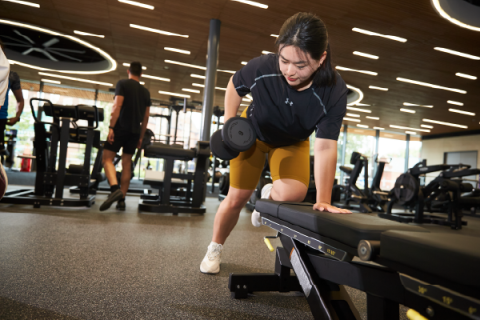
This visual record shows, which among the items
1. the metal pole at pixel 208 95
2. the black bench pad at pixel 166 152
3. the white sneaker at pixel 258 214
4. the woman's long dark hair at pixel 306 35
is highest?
the metal pole at pixel 208 95

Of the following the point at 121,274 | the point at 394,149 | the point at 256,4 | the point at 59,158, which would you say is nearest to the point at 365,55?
the point at 256,4

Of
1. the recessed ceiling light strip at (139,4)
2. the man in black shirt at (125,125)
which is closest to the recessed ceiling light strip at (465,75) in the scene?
the recessed ceiling light strip at (139,4)

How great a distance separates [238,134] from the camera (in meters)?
1.32

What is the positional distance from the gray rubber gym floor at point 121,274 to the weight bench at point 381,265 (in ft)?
1.25

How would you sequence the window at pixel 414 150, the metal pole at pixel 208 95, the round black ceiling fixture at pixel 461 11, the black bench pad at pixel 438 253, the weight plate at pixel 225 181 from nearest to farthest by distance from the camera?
the black bench pad at pixel 438 253
the round black ceiling fixture at pixel 461 11
the weight plate at pixel 225 181
the metal pole at pixel 208 95
the window at pixel 414 150

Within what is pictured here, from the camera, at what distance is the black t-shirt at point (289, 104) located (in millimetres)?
1446

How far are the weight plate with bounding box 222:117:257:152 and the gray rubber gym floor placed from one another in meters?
0.62

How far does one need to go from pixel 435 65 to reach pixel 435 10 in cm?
238

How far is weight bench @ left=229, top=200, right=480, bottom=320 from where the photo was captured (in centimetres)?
57

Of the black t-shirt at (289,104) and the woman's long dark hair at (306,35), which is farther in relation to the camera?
the black t-shirt at (289,104)

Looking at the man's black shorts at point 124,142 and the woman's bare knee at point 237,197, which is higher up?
the man's black shorts at point 124,142

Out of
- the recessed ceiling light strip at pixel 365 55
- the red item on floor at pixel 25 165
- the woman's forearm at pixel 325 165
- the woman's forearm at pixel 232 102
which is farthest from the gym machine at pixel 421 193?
the red item on floor at pixel 25 165

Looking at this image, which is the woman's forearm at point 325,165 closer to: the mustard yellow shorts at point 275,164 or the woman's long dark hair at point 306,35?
the mustard yellow shorts at point 275,164

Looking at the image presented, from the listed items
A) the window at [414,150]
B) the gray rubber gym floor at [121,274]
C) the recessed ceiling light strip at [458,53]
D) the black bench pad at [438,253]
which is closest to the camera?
the black bench pad at [438,253]
